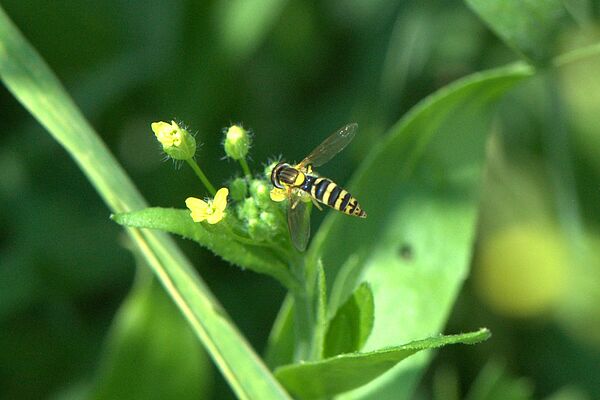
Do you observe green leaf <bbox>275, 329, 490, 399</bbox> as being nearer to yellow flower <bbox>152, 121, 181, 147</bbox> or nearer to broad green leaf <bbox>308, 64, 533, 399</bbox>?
broad green leaf <bbox>308, 64, 533, 399</bbox>

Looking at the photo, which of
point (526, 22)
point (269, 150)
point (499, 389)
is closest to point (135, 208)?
point (526, 22)

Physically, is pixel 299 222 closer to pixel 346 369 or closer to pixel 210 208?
pixel 210 208

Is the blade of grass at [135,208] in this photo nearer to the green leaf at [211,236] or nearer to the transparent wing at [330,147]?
the green leaf at [211,236]

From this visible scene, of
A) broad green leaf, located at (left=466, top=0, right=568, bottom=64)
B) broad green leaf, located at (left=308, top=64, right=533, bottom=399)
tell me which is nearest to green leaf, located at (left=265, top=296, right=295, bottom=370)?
broad green leaf, located at (left=308, top=64, right=533, bottom=399)

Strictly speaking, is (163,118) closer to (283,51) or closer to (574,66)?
(283,51)

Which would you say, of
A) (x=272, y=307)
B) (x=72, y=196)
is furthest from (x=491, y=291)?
(x=72, y=196)

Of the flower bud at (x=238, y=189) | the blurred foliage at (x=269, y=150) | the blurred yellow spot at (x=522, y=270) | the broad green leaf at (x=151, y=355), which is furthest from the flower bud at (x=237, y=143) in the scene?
the blurred yellow spot at (x=522, y=270)

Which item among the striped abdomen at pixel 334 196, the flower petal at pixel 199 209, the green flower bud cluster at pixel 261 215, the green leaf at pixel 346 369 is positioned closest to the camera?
the green leaf at pixel 346 369
